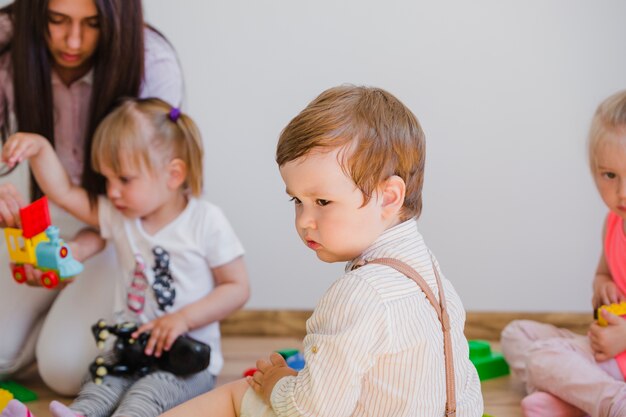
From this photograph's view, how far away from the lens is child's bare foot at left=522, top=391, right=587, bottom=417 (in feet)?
4.67

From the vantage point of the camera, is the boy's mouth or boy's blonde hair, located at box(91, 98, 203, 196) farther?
boy's blonde hair, located at box(91, 98, 203, 196)

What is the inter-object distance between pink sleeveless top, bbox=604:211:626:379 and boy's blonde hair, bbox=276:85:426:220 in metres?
0.62

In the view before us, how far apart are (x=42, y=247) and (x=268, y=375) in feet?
1.64

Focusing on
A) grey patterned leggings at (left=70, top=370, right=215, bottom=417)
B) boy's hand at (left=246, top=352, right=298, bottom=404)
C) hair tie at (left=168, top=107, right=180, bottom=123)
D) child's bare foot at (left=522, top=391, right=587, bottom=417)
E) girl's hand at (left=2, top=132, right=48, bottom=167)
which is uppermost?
hair tie at (left=168, top=107, right=180, bottom=123)

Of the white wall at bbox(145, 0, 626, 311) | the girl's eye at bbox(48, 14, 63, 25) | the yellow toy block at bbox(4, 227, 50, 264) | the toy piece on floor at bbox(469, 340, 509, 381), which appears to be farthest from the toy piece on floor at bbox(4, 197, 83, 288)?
the toy piece on floor at bbox(469, 340, 509, 381)

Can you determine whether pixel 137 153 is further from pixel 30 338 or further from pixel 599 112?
pixel 599 112

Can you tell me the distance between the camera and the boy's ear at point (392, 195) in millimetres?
1032

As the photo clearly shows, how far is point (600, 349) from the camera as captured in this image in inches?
56.4

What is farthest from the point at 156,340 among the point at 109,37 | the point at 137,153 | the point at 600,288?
the point at 600,288

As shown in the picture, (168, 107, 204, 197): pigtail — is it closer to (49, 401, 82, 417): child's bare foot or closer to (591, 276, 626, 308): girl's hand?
(49, 401, 82, 417): child's bare foot

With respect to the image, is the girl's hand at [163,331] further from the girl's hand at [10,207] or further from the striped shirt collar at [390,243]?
the striped shirt collar at [390,243]

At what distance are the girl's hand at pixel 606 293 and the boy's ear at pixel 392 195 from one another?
0.64 meters

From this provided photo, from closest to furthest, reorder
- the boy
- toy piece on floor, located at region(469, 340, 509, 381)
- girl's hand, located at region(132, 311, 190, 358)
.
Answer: the boy < girl's hand, located at region(132, 311, 190, 358) < toy piece on floor, located at region(469, 340, 509, 381)

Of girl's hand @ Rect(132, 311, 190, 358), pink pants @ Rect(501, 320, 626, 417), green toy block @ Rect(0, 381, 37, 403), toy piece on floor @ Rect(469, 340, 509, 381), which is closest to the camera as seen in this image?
pink pants @ Rect(501, 320, 626, 417)
